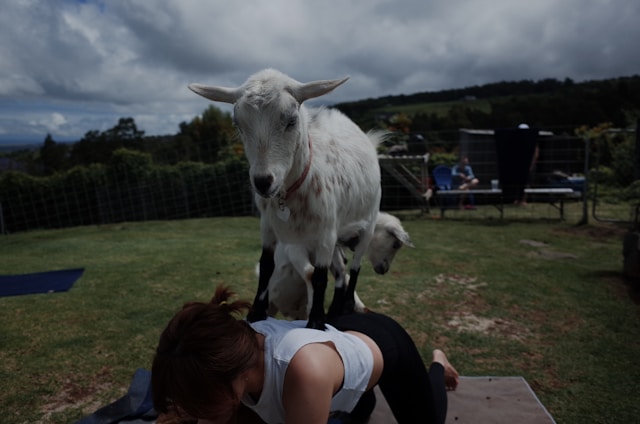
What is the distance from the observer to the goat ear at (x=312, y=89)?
7.10 ft

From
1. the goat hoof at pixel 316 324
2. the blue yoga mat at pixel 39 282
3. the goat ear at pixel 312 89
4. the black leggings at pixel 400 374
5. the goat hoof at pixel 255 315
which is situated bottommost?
the blue yoga mat at pixel 39 282

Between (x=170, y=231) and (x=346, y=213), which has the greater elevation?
(x=346, y=213)

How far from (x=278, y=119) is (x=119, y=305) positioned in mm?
4106

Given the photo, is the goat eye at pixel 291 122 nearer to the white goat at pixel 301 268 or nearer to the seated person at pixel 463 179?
the white goat at pixel 301 268

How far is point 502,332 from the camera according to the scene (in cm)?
466

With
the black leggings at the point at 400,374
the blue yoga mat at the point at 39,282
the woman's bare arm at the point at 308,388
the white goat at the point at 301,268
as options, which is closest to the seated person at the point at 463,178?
the white goat at the point at 301,268

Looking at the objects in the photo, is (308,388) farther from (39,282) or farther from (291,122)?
(39,282)

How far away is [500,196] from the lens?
Result: 1270cm

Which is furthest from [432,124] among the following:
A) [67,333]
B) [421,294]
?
[67,333]

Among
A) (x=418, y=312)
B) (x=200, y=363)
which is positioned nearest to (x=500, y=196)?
(x=418, y=312)

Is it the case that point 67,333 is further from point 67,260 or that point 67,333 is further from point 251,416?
point 67,260

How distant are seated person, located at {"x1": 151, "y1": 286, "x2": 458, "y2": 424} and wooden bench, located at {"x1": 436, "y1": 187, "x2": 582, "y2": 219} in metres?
10.2

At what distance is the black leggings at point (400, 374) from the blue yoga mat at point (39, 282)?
4758 millimetres

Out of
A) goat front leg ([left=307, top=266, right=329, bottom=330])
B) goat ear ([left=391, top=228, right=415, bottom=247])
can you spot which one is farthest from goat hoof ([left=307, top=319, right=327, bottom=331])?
goat ear ([left=391, top=228, right=415, bottom=247])
